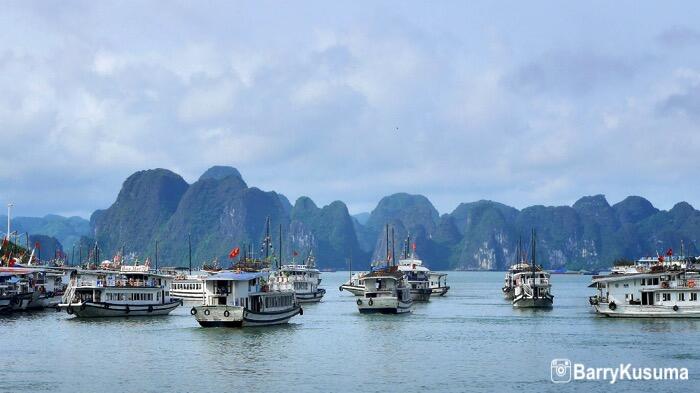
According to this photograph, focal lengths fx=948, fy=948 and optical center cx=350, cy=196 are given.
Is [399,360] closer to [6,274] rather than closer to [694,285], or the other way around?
[694,285]

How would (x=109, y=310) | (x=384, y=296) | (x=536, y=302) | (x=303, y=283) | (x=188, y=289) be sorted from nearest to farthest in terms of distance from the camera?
1. (x=109, y=310)
2. (x=384, y=296)
3. (x=536, y=302)
4. (x=188, y=289)
5. (x=303, y=283)

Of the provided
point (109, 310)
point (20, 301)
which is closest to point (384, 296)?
point (109, 310)

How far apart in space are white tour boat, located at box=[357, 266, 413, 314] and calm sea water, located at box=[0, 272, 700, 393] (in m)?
2.02

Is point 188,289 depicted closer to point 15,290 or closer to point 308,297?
point 308,297

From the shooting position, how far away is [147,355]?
61812mm

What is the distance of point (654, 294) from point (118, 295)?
49525 mm

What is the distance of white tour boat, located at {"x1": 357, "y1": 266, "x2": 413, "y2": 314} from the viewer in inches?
3770

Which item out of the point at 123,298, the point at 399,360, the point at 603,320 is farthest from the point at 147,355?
the point at 603,320

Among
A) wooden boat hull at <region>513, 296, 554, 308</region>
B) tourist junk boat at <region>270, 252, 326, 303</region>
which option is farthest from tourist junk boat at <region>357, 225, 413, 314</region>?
tourist junk boat at <region>270, 252, 326, 303</region>

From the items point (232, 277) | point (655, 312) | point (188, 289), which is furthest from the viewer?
point (188, 289)

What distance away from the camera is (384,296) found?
316 ft

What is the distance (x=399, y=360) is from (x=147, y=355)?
1642cm

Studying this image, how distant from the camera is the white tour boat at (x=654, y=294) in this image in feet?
270

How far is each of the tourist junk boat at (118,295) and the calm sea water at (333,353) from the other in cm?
172
